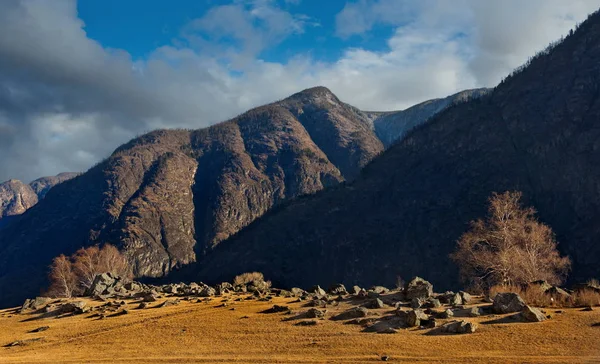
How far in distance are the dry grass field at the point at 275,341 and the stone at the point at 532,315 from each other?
55 cm

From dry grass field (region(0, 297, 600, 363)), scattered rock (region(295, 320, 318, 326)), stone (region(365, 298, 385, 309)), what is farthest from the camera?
stone (region(365, 298, 385, 309))

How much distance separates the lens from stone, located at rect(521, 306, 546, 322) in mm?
27562

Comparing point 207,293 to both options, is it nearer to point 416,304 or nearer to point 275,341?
point 275,341

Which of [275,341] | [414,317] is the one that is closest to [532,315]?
[414,317]

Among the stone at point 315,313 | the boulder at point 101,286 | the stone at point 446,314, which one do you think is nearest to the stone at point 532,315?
the stone at point 446,314

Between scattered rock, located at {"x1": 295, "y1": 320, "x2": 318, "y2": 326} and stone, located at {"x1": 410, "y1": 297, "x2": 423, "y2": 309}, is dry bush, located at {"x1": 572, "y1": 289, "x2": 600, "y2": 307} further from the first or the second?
scattered rock, located at {"x1": 295, "y1": 320, "x2": 318, "y2": 326}

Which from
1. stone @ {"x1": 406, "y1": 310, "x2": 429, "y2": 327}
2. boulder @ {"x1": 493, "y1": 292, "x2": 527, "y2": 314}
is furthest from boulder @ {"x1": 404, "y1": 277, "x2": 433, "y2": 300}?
stone @ {"x1": 406, "y1": 310, "x2": 429, "y2": 327}

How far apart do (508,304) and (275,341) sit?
15590 millimetres

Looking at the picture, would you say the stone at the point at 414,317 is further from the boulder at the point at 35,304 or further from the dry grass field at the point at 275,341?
the boulder at the point at 35,304

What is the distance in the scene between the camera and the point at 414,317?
29406 mm

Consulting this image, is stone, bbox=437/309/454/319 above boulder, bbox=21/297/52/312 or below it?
below

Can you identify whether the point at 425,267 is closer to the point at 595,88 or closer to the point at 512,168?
the point at 512,168

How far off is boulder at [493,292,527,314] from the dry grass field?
1.13 meters

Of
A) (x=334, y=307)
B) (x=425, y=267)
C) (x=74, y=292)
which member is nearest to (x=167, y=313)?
(x=334, y=307)
